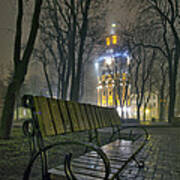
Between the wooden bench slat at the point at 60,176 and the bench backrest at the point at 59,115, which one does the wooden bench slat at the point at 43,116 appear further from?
the wooden bench slat at the point at 60,176

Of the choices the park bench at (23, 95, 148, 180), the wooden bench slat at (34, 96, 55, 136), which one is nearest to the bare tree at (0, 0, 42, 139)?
the park bench at (23, 95, 148, 180)

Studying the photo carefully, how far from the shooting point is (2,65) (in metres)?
Result: 7.08

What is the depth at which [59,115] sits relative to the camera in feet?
9.00

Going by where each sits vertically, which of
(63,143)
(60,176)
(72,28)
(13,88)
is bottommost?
(60,176)

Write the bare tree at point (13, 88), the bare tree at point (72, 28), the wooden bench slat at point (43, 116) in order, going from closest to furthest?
the wooden bench slat at point (43, 116)
the bare tree at point (13, 88)
the bare tree at point (72, 28)

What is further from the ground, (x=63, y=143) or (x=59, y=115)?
(x=59, y=115)

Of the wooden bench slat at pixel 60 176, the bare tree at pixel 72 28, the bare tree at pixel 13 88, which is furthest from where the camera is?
the bare tree at pixel 72 28

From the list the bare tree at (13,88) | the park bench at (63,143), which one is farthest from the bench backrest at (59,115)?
the bare tree at (13,88)

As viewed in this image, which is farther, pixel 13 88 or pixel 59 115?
pixel 13 88

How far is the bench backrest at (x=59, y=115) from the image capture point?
231 cm

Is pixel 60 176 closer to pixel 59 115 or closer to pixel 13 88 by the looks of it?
pixel 59 115

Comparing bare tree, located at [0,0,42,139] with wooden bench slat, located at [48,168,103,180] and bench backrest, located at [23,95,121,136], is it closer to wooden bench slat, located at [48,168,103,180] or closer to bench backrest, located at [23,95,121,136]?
bench backrest, located at [23,95,121,136]

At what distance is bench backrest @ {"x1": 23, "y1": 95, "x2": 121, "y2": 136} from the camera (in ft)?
7.59

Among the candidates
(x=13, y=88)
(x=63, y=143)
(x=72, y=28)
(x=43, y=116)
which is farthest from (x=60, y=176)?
(x=72, y=28)
